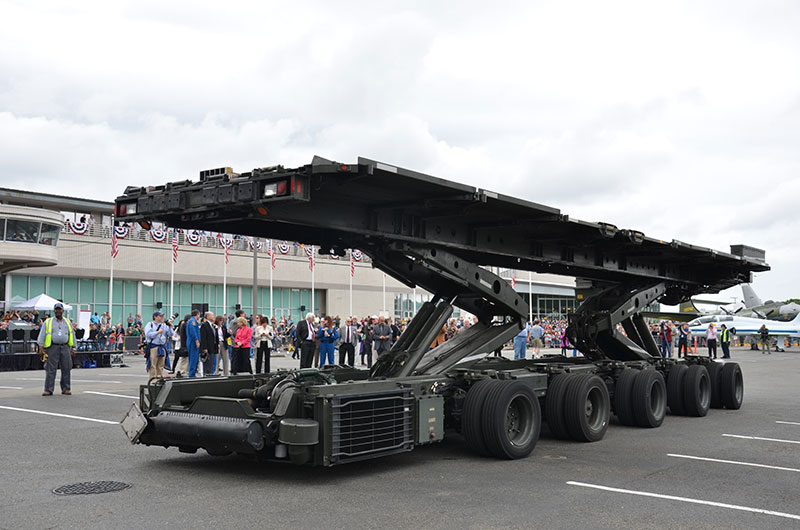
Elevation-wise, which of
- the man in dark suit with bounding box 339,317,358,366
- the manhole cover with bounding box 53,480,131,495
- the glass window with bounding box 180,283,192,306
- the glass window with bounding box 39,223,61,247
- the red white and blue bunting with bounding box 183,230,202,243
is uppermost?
the red white and blue bunting with bounding box 183,230,202,243

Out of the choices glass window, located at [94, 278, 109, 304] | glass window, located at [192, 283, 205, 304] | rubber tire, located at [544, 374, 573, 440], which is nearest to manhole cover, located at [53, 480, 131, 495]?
rubber tire, located at [544, 374, 573, 440]

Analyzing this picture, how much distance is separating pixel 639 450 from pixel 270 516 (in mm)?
5317

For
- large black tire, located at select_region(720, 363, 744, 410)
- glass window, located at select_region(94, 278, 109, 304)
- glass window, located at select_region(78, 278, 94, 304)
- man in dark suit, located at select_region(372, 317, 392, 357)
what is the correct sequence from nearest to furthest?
large black tire, located at select_region(720, 363, 744, 410) < man in dark suit, located at select_region(372, 317, 392, 357) < glass window, located at select_region(78, 278, 94, 304) < glass window, located at select_region(94, 278, 109, 304)

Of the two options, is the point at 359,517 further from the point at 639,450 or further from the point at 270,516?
the point at 639,450

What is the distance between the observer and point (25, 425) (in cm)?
1128

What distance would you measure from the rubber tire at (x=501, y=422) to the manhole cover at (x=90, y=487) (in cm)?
383

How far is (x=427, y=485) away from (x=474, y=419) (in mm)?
1566

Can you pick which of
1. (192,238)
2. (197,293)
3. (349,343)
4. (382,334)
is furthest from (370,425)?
(197,293)

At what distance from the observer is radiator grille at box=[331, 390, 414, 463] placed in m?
7.53

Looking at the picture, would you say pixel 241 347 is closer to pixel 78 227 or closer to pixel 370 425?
pixel 370 425

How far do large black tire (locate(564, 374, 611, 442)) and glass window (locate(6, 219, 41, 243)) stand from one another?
37.0m

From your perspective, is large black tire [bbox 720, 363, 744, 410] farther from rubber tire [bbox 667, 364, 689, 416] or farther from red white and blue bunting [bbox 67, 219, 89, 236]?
red white and blue bunting [bbox 67, 219, 89, 236]

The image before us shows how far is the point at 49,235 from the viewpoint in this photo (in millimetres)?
41438

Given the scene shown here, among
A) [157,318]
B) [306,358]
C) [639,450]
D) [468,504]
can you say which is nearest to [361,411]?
[468,504]
